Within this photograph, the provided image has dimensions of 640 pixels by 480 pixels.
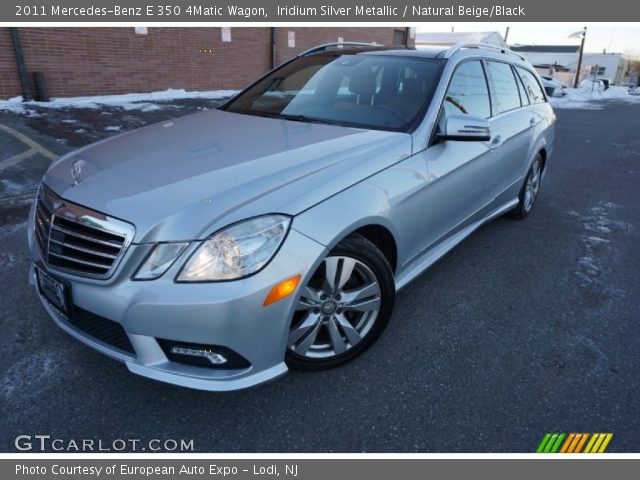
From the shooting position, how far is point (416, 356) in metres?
2.67

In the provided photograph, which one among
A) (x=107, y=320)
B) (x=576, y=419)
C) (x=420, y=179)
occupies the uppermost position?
(x=420, y=179)

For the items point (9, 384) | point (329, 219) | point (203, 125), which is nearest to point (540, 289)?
point (329, 219)

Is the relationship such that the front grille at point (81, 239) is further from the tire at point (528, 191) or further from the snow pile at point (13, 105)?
the snow pile at point (13, 105)

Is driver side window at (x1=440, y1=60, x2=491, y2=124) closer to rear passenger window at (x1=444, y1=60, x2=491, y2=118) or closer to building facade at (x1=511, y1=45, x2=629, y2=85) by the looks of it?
rear passenger window at (x1=444, y1=60, x2=491, y2=118)

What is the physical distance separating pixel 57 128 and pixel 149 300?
7098 mm

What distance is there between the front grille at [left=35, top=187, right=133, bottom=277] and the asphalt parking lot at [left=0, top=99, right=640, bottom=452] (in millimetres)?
678

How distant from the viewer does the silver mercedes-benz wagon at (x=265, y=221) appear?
1.91m

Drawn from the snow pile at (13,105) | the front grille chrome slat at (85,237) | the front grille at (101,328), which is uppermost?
the front grille chrome slat at (85,237)

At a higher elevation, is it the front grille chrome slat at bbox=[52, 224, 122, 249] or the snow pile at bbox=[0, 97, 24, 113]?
the front grille chrome slat at bbox=[52, 224, 122, 249]

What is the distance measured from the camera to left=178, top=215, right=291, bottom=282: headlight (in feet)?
6.19

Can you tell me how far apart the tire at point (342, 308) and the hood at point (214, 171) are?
37 cm

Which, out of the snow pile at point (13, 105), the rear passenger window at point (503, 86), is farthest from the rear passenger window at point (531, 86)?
the snow pile at point (13, 105)

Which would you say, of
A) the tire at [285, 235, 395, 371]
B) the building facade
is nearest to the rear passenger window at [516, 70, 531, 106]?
the tire at [285, 235, 395, 371]

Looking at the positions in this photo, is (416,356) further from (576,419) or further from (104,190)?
(104,190)
